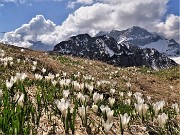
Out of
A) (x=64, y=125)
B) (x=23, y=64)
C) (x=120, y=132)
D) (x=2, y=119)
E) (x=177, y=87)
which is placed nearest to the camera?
(x=2, y=119)

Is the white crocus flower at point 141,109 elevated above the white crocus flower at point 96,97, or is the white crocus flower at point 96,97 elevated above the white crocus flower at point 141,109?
the white crocus flower at point 96,97

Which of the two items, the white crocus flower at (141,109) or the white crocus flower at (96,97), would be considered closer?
the white crocus flower at (141,109)

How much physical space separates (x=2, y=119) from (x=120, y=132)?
2.86 meters

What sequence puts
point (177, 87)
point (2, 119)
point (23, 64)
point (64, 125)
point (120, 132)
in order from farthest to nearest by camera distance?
point (177, 87) → point (23, 64) → point (120, 132) → point (64, 125) → point (2, 119)

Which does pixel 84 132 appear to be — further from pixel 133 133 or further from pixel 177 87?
pixel 177 87

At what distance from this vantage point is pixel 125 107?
11.0 m

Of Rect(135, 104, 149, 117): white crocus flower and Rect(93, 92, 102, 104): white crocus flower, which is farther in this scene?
Rect(93, 92, 102, 104): white crocus flower

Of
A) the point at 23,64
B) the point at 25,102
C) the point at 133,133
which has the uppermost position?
the point at 23,64

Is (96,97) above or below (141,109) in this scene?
above

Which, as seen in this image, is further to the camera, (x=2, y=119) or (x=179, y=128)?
(x=179, y=128)

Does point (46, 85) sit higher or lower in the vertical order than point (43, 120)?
higher

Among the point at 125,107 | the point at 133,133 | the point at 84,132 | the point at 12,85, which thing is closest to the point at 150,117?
the point at 125,107

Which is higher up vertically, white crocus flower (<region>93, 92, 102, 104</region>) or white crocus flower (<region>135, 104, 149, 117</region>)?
white crocus flower (<region>93, 92, 102, 104</region>)

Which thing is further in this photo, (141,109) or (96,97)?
(96,97)
